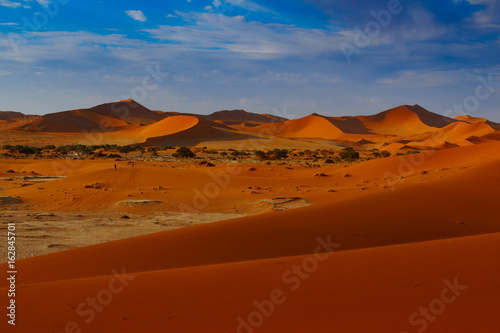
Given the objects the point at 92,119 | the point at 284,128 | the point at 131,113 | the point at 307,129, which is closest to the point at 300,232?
the point at 307,129

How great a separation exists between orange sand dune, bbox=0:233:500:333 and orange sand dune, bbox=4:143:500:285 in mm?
1577

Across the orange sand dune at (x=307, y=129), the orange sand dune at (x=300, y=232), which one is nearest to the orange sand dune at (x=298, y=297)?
the orange sand dune at (x=300, y=232)

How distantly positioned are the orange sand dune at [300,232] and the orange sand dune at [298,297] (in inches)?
62.1

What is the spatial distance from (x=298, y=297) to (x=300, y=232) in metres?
5.39

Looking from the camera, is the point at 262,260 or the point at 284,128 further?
the point at 284,128

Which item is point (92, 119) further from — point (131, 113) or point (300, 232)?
point (300, 232)

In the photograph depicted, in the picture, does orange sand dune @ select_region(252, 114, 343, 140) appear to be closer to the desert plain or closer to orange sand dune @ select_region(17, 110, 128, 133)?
orange sand dune @ select_region(17, 110, 128, 133)

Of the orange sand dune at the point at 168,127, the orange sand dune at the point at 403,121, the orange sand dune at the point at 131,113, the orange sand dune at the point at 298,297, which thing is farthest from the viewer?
the orange sand dune at the point at 131,113

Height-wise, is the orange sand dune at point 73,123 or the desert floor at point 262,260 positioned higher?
the orange sand dune at point 73,123

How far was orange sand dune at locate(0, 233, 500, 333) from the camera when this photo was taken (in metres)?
4.41

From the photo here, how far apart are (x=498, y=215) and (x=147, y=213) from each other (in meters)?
12.4

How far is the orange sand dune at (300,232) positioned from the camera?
8656 mm

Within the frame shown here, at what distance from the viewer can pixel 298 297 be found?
535 centimetres

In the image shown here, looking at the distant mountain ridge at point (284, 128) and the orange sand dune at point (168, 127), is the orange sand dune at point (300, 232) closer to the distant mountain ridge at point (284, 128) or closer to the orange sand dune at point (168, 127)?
the distant mountain ridge at point (284, 128)
